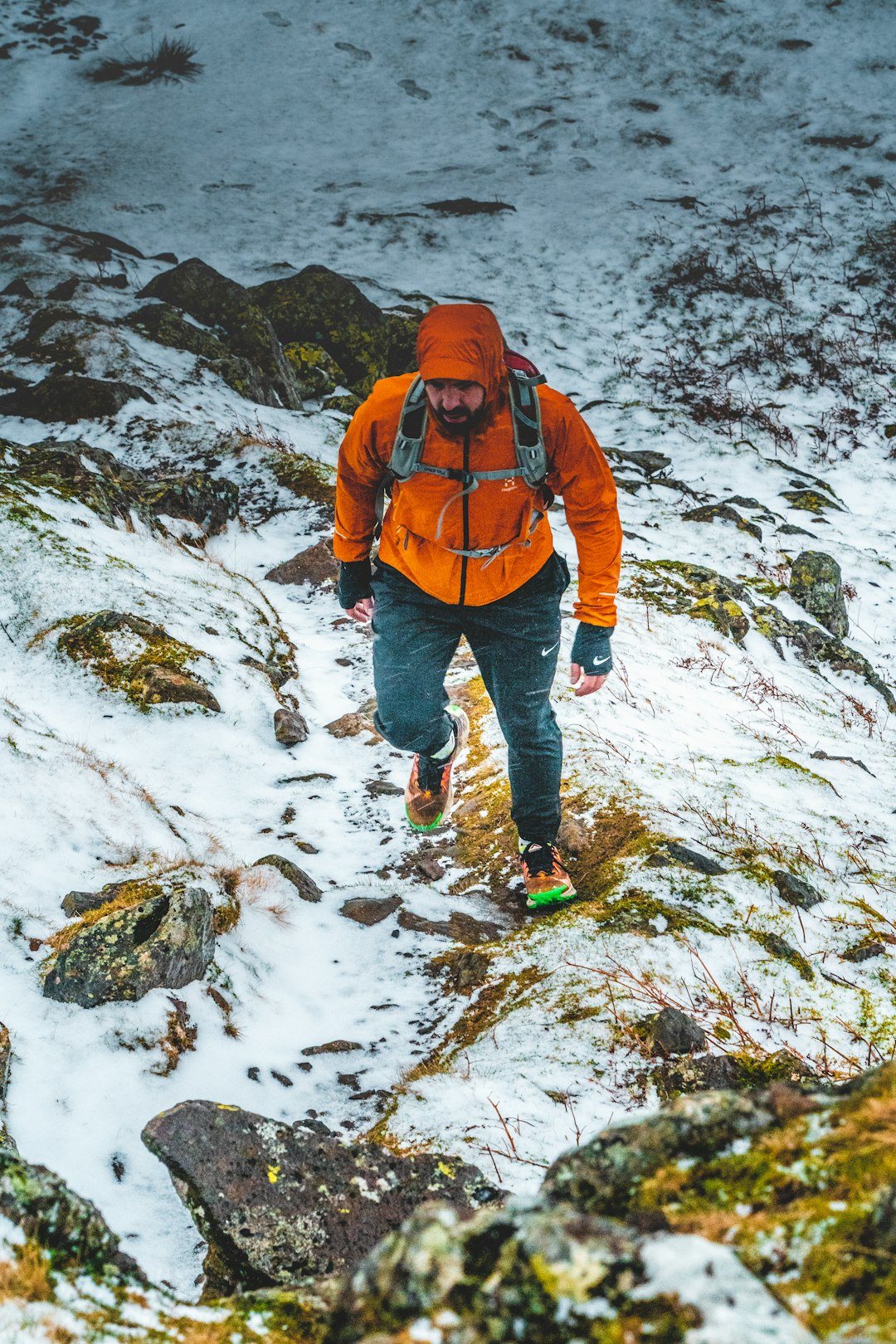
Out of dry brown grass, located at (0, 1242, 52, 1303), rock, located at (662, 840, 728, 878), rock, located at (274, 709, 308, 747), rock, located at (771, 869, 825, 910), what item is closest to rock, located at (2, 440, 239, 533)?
rock, located at (274, 709, 308, 747)

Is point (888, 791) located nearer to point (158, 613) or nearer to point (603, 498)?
point (603, 498)

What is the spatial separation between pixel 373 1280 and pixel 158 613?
5.47 m

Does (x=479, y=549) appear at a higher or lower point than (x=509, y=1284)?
lower

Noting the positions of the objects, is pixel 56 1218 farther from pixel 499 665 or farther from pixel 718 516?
pixel 718 516

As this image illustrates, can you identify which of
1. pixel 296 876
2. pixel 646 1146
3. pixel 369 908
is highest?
pixel 646 1146

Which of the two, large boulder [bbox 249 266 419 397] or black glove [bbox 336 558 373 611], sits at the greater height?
black glove [bbox 336 558 373 611]

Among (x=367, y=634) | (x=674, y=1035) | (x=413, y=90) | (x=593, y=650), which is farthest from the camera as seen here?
(x=413, y=90)

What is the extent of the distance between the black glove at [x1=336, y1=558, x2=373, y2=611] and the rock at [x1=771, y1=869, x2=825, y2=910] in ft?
8.01

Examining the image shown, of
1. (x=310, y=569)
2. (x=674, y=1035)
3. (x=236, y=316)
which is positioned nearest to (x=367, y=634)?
(x=310, y=569)

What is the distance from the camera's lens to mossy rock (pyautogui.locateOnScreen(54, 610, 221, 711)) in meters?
5.24

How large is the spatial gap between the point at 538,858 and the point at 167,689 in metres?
2.71

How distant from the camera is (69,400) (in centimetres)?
1023

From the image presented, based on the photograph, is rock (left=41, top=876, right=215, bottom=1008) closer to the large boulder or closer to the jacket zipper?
the jacket zipper

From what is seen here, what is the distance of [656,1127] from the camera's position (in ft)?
4.61
